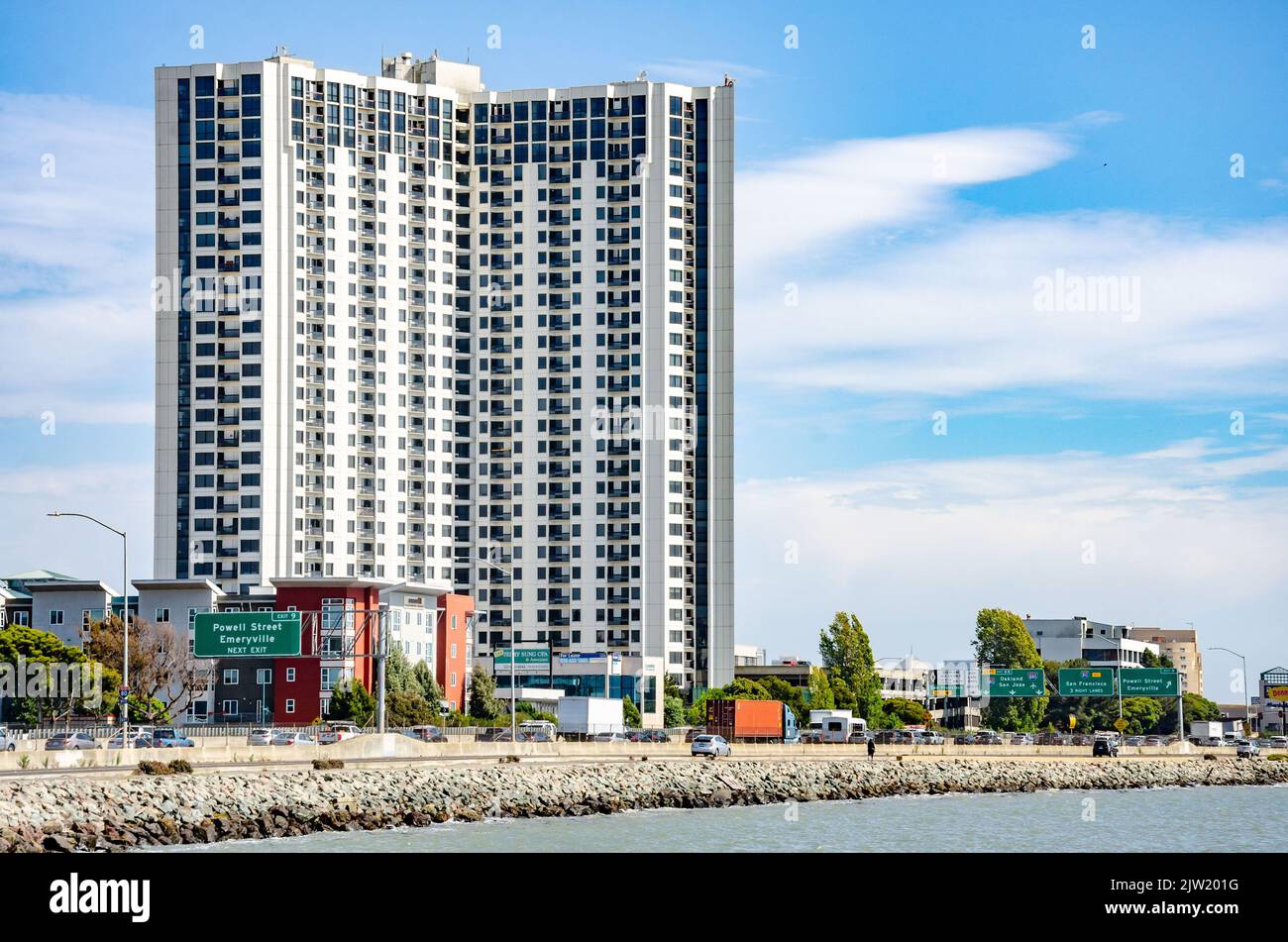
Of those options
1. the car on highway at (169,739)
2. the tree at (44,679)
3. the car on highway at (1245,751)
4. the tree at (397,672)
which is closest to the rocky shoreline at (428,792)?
A: the car on highway at (169,739)

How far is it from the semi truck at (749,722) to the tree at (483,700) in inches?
1525

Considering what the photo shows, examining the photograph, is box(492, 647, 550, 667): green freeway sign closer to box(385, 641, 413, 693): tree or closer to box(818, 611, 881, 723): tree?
box(385, 641, 413, 693): tree

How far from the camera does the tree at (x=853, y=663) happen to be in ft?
627

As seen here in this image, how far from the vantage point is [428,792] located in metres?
72.1

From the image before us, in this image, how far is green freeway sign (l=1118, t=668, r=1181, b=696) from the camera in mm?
158500

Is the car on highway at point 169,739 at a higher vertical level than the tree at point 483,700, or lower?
higher

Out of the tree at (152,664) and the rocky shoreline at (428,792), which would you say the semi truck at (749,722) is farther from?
the tree at (152,664)

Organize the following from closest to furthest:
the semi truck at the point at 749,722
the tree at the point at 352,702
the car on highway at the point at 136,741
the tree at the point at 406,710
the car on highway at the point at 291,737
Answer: the car on highway at the point at 136,741
the car on highway at the point at 291,737
the semi truck at the point at 749,722
the tree at the point at 352,702
the tree at the point at 406,710

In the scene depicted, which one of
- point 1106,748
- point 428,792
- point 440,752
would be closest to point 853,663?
point 1106,748

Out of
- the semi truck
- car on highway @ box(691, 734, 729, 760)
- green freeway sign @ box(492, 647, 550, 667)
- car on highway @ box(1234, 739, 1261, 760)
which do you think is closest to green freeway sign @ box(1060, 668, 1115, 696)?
car on highway @ box(1234, 739, 1261, 760)

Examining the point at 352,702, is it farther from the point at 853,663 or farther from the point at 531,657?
the point at 853,663

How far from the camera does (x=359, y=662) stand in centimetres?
14975

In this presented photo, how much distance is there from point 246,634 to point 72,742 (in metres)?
13.6
